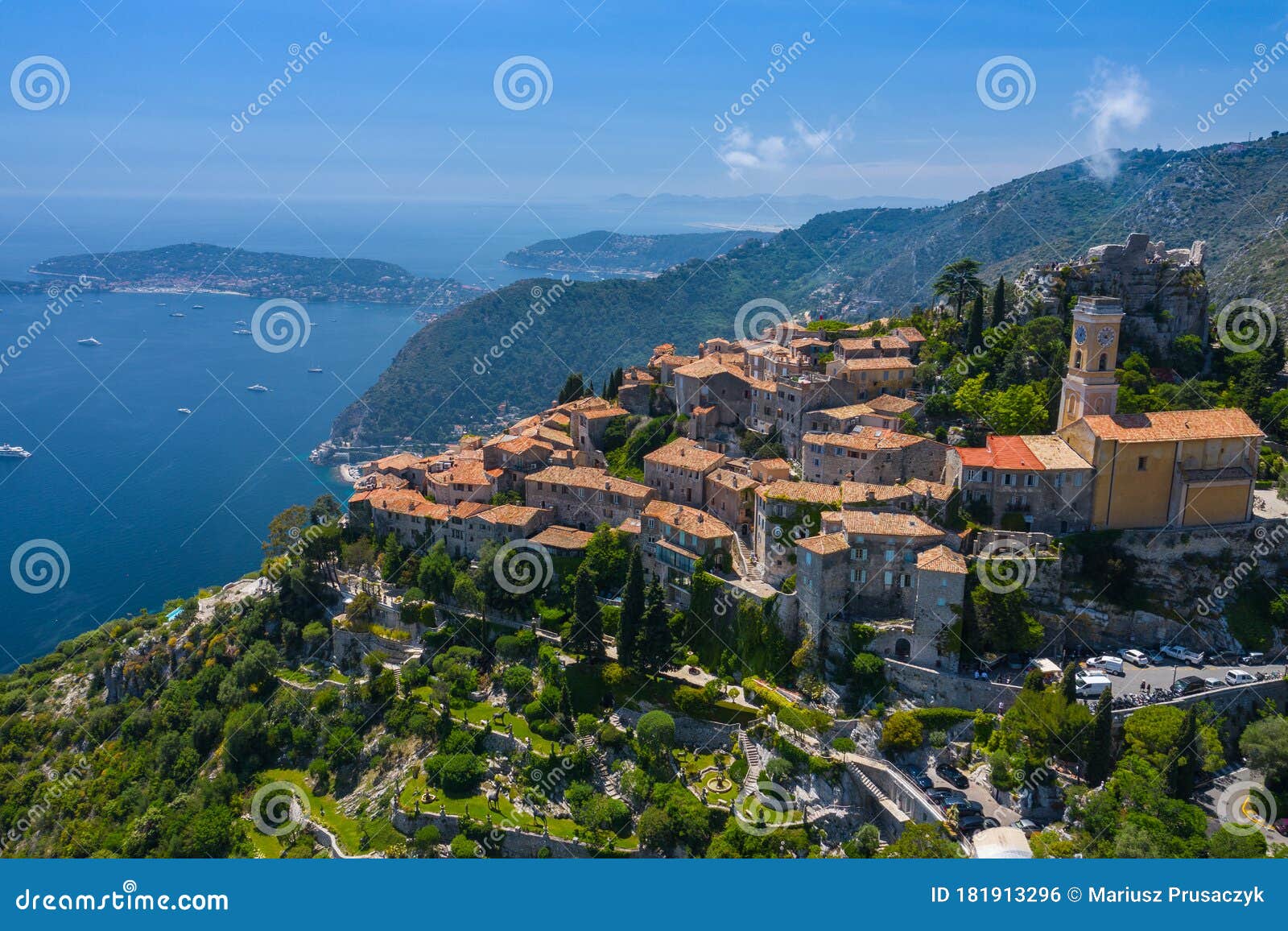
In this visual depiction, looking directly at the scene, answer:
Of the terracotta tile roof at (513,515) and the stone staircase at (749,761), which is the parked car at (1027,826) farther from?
the terracotta tile roof at (513,515)

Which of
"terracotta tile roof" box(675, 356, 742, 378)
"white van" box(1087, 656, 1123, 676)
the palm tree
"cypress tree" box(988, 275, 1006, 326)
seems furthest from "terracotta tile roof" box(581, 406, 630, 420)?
"white van" box(1087, 656, 1123, 676)

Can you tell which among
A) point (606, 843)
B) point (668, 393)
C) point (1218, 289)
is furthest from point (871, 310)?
point (606, 843)

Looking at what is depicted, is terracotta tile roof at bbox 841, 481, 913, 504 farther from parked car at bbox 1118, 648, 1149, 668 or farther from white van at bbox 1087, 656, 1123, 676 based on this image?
parked car at bbox 1118, 648, 1149, 668

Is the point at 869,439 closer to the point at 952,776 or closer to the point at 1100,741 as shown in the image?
the point at 952,776

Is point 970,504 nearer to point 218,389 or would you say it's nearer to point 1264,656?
point 1264,656

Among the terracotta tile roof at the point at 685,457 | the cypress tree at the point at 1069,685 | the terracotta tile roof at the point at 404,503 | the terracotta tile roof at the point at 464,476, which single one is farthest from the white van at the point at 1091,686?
the terracotta tile roof at the point at 404,503

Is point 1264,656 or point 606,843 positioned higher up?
point 1264,656
